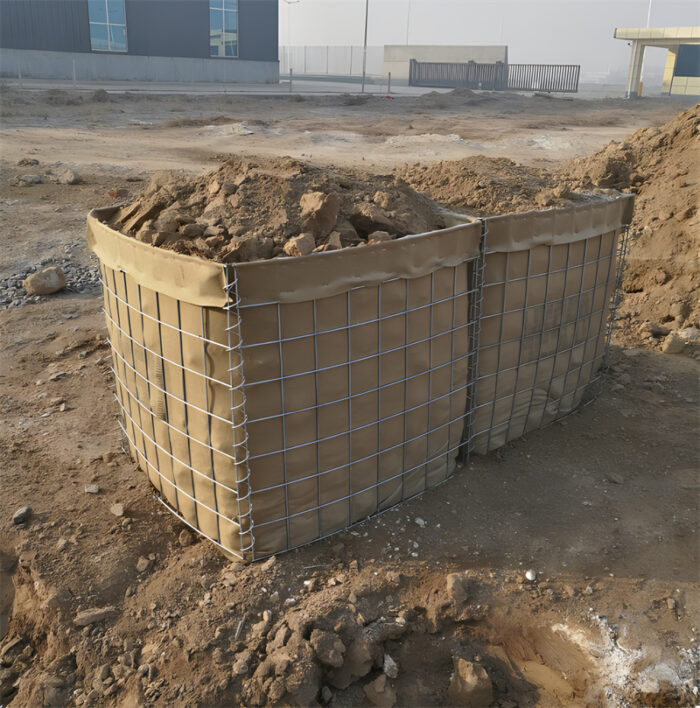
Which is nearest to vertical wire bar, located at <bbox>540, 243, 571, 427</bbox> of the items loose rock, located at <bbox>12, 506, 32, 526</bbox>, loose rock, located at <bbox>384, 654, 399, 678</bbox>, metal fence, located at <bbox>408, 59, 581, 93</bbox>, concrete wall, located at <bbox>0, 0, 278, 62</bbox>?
loose rock, located at <bbox>384, 654, 399, 678</bbox>

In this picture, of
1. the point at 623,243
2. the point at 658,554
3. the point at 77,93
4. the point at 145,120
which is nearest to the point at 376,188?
the point at 623,243

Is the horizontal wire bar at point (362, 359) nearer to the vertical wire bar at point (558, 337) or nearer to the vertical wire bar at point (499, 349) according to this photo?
the vertical wire bar at point (499, 349)

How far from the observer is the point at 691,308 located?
588 cm

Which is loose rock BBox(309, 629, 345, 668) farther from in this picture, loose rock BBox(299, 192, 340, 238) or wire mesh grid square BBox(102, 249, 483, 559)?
loose rock BBox(299, 192, 340, 238)

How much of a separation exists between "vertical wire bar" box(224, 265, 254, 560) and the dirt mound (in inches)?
67.9

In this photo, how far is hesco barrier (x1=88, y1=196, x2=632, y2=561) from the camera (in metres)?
2.67

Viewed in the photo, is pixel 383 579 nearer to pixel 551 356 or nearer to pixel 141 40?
pixel 551 356

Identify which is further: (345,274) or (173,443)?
(173,443)

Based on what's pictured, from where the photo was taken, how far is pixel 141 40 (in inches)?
1136

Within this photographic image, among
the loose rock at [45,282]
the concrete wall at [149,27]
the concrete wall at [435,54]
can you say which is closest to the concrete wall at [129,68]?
the concrete wall at [149,27]

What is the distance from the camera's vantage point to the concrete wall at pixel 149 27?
84.7 ft

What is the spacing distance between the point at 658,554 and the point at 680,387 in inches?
78.8

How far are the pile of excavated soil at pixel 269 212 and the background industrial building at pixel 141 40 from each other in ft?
91.6

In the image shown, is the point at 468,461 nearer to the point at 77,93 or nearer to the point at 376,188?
the point at 376,188
